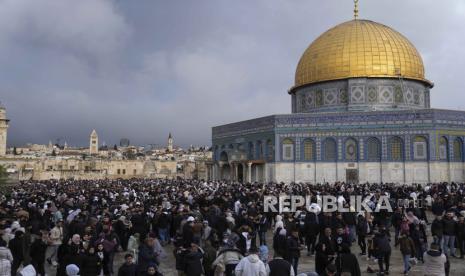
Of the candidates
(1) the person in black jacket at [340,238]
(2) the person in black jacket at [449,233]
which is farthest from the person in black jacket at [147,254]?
(2) the person in black jacket at [449,233]

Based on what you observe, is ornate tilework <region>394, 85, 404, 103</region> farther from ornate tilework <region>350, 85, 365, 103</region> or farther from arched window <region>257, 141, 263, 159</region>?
arched window <region>257, 141, 263, 159</region>

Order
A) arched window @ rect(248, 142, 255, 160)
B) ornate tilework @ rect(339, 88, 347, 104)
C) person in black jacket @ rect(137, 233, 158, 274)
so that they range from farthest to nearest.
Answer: arched window @ rect(248, 142, 255, 160) → ornate tilework @ rect(339, 88, 347, 104) → person in black jacket @ rect(137, 233, 158, 274)

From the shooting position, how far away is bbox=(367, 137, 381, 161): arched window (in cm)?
3609

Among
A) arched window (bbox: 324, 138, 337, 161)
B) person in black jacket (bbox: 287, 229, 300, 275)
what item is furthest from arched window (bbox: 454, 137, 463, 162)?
person in black jacket (bbox: 287, 229, 300, 275)

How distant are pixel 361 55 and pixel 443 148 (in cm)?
1052

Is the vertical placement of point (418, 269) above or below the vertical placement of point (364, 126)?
below

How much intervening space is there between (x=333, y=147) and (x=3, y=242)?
102ft

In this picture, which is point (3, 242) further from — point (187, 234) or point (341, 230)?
point (341, 230)

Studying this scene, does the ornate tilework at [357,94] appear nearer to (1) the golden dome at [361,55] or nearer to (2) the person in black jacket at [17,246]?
(1) the golden dome at [361,55]

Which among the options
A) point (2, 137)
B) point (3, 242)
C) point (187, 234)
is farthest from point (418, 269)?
point (2, 137)

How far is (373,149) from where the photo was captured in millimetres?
36312

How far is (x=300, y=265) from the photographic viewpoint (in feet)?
34.5

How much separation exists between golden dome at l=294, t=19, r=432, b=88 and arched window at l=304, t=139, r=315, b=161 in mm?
6787

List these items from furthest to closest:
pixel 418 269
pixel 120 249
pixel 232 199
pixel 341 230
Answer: pixel 232 199, pixel 120 249, pixel 418 269, pixel 341 230
